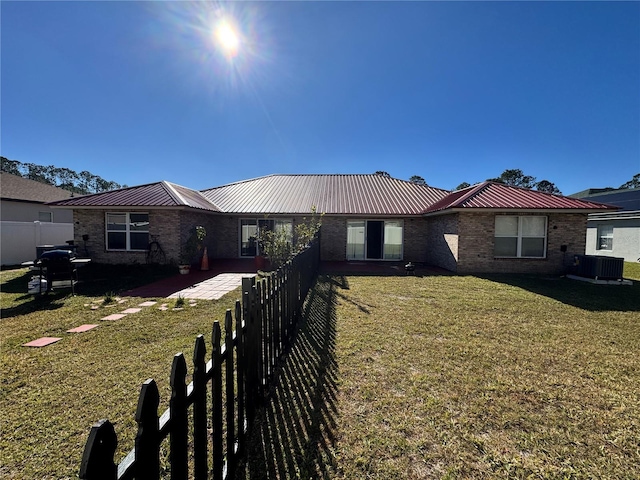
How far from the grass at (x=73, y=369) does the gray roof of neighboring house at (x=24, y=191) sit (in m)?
15.2

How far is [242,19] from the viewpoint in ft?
28.3

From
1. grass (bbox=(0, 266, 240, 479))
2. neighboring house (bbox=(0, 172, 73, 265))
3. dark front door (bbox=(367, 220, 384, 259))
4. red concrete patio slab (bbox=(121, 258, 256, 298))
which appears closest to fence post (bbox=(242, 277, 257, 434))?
grass (bbox=(0, 266, 240, 479))

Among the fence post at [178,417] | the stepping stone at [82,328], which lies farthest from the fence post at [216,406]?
the stepping stone at [82,328]

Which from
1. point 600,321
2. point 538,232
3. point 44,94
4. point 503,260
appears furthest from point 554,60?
point 44,94

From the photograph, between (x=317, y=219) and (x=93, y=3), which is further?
(x=317, y=219)

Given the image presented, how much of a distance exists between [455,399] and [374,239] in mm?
13048

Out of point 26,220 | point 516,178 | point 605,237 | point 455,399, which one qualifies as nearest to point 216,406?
point 455,399

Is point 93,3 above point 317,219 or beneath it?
above

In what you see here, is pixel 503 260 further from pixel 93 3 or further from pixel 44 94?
pixel 44 94

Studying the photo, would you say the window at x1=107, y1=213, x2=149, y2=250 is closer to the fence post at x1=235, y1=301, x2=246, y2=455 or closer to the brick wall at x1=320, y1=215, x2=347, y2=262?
the brick wall at x1=320, y1=215, x2=347, y2=262

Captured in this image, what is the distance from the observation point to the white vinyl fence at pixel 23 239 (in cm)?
1268

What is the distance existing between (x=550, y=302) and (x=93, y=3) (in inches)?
611

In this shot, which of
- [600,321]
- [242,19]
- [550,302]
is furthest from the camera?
[242,19]

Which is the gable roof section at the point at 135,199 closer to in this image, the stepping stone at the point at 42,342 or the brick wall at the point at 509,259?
the stepping stone at the point at 42,342
